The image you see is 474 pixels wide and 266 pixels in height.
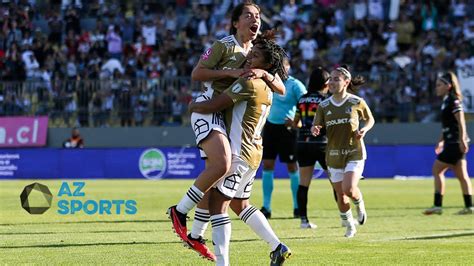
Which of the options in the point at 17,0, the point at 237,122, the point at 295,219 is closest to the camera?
the point at 237,122

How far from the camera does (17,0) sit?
39031 millimetres

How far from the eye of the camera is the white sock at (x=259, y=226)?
919 centimetres

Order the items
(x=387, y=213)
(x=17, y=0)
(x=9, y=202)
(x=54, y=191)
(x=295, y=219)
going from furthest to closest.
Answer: (x=17, y=0) < (x=54, y=191) < (x=9, y=202) < (x=387, y=213) < (x=295, y=219)

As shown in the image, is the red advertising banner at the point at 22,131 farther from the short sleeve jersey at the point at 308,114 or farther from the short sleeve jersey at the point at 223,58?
the short sleeve jersey at the point at 223,58

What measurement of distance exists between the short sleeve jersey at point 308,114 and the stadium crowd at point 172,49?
16377 mm

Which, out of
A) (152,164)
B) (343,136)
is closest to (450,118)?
(343,136)

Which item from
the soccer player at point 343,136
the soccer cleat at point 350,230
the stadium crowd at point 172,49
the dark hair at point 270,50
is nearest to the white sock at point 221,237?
the dark hair at point 270,50

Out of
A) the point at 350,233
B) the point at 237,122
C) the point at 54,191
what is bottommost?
the point at 54,191

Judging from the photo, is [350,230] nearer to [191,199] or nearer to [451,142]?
[191,199]

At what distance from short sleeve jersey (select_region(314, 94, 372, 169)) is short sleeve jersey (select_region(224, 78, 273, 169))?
168 inches

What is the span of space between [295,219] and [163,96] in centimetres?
1736

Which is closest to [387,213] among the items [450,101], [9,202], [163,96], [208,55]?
[450,101]

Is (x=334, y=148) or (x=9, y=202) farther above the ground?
(x=334, y=148)

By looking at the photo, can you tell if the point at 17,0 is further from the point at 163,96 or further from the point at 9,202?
the point at 9,202
